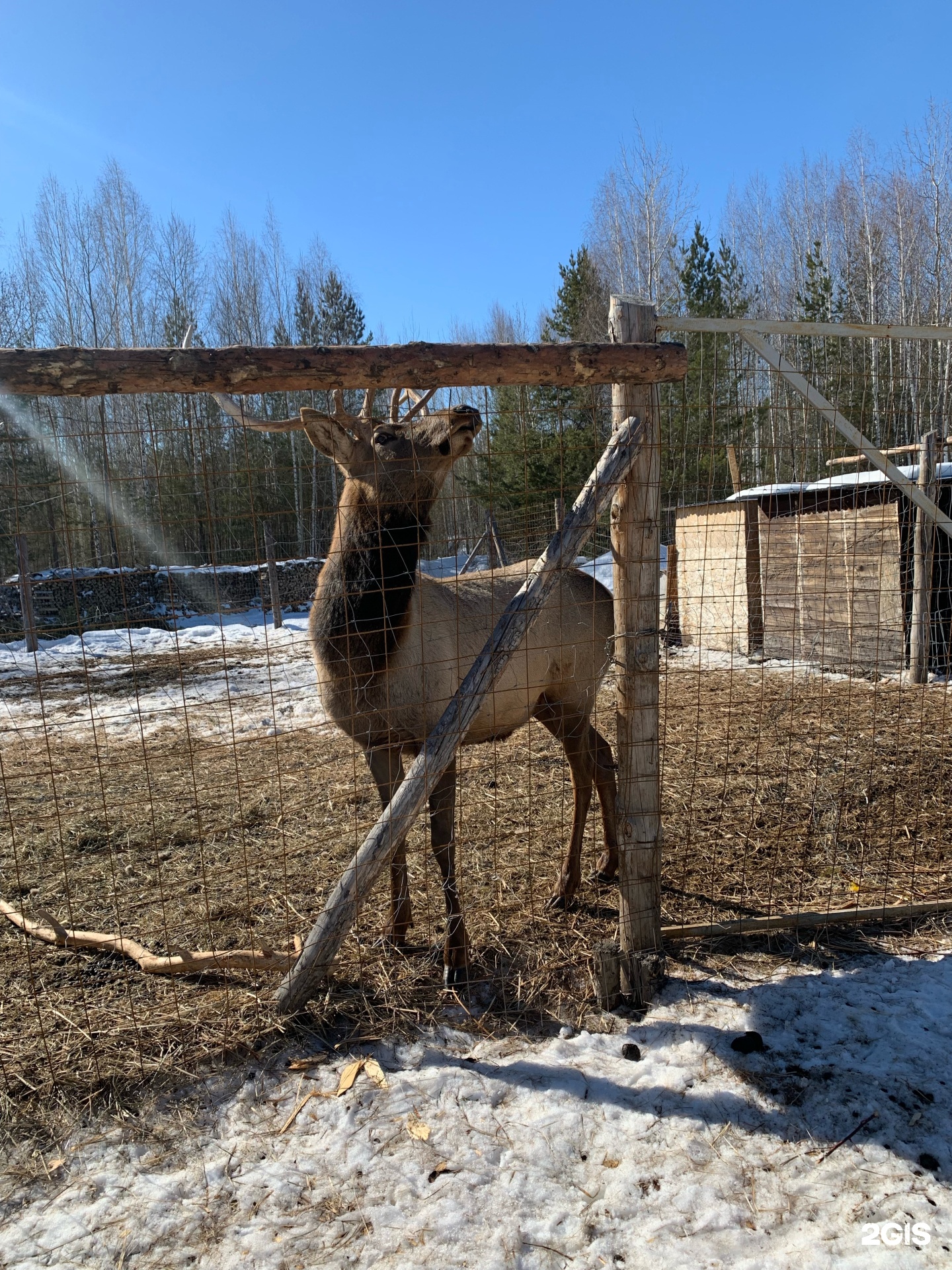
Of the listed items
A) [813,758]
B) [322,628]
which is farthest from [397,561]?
[813,758]

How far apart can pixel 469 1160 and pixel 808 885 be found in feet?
8.56

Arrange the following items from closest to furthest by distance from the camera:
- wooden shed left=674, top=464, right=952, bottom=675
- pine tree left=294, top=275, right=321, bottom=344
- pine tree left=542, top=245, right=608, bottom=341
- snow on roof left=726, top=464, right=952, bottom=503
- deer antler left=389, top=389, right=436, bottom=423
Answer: deer antler left=389, top=389, right=436, bottom=423, snow on roof left=726, top=464, right=952, bottom=503, wooden shed left=674, top=464, right=952, bottom=675, pine tree left=542, top=245, right=608, bottom=341, pine tree left=294, top=275, right=321, bottom=344

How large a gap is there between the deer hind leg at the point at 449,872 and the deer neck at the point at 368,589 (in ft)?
2.26

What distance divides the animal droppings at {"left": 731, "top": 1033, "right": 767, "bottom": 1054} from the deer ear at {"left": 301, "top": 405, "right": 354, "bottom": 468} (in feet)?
10.5

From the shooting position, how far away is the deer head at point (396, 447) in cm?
346

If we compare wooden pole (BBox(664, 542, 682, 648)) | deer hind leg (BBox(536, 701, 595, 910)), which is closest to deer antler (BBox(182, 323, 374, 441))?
deer hind leg (BBox(536, 701, 595, 910))

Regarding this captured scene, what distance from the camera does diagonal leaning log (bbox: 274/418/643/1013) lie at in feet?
10.2

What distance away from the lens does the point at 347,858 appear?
4.85 metres

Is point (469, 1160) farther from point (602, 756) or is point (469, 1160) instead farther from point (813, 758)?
point (813, 758)

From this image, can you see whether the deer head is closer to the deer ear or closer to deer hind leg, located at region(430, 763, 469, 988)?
the deer ear

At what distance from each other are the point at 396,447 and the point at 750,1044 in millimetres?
3149

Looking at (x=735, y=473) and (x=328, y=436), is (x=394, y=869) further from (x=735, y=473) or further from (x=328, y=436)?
(x=735, y=473)

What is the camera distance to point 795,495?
34.0 ft

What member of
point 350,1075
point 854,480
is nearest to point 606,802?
point 350,1075
